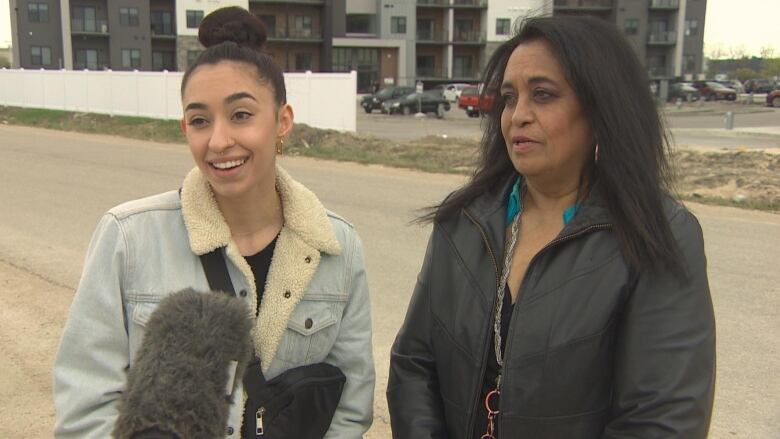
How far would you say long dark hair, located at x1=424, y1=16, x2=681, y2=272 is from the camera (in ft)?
6.19

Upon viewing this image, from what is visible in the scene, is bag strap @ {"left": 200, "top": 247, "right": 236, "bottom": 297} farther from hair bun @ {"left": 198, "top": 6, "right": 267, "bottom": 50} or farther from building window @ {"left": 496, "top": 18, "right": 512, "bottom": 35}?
building window @ {"left": 496, "top": 18, "right": 512, "bottom": 35}

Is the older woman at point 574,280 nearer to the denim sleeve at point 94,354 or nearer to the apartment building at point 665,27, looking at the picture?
the denim sleeve at point 94,354

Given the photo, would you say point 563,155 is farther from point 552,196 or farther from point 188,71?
point 188,71

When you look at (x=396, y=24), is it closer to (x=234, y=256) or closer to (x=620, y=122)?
(x=234, y=256)

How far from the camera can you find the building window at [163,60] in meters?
68.2

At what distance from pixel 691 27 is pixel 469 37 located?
23.7 m

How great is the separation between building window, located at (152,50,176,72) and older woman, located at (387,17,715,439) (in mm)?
70077

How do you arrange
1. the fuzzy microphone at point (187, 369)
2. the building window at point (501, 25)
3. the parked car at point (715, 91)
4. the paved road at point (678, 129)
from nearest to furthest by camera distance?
the fuzzy microphone at point (187, 369) < the paved road at point (678, 129) < the parked car at point (715, 91) < the building window at point (501, 25)

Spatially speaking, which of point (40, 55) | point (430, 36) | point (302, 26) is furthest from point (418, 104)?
point (40, 55)

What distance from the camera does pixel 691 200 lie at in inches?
457

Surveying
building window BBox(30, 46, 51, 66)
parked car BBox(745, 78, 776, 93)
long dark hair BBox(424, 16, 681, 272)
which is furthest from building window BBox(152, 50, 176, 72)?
long dark hair BBox(424, 16, 681, 272)

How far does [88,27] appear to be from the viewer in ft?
217

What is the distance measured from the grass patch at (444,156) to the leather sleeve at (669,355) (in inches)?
226

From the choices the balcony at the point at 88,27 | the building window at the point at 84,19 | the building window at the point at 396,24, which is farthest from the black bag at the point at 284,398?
the building window at the point at 396,24
